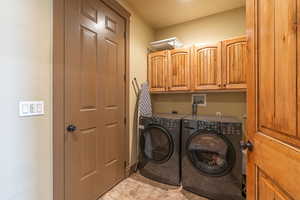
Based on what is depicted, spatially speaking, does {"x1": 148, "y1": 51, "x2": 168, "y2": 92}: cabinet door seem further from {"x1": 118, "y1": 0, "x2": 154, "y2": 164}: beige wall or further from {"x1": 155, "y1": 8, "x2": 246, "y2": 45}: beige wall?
{"x1": 155, "y1": 8, "x2": 246, "y2": 45}: beige wall

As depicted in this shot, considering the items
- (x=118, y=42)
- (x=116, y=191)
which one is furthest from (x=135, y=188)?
(x=118, y=42)

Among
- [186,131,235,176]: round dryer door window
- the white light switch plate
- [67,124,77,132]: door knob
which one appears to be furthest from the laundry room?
the white light switch plate

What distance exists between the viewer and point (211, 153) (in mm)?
1908

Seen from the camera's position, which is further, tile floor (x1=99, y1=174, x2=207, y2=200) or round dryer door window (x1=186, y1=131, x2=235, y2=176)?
tile floor (x1=99, y1=174, x2=207, y2=200)

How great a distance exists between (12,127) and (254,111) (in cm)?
163

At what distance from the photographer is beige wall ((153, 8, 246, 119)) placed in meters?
2.49

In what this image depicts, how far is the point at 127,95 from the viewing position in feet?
7.70

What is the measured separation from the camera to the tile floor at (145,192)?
6.22ft

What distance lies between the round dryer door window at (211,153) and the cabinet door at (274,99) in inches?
33.8

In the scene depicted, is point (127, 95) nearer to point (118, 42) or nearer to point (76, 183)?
point (118, 42)

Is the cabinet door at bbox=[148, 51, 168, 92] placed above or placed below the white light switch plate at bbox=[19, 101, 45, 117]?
above

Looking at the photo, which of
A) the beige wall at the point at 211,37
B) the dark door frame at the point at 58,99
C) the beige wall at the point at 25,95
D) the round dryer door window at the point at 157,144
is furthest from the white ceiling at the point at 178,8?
the round dryer door window at the point at 157,144

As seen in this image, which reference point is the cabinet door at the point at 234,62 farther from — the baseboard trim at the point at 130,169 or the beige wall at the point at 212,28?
the baseboard trim at the point at 130,169

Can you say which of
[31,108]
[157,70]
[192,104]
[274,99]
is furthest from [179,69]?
[31,108]
